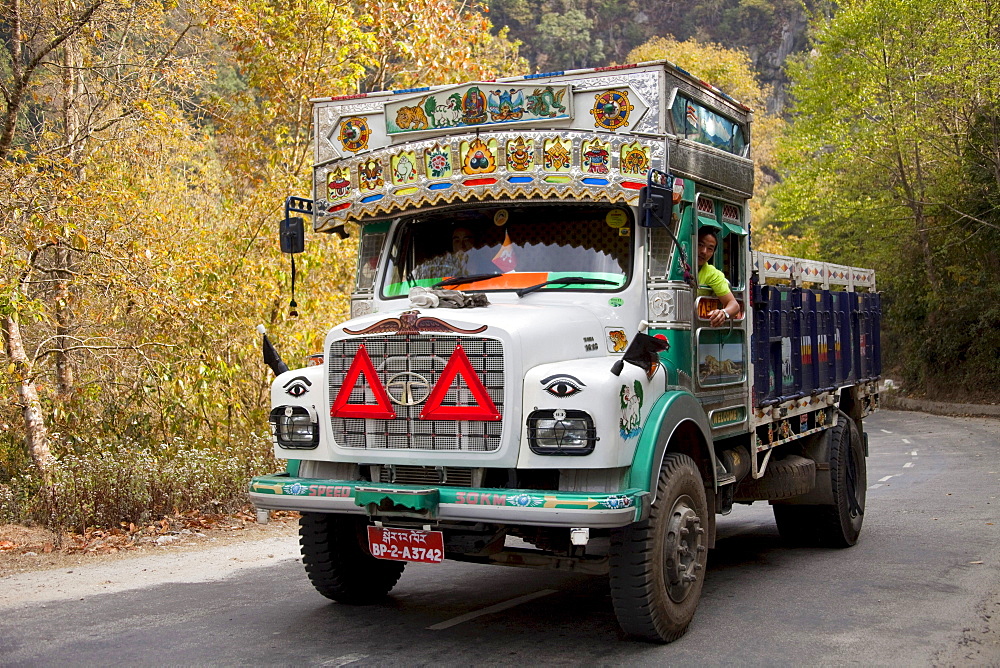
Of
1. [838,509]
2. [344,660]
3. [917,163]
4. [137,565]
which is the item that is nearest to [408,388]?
[344,660]

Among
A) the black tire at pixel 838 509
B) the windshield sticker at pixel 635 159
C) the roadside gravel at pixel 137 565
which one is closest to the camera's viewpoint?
the windshield sticker at pixel 635 159

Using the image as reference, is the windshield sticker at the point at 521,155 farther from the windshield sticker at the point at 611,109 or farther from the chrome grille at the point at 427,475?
the chrome grille at the point at 427,475

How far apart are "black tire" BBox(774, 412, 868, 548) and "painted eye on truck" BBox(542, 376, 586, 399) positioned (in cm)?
463

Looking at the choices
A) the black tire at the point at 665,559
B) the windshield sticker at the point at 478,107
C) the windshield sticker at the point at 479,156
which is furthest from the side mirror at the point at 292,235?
the black tire at the point at 665,559

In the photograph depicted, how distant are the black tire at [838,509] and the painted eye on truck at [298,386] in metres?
5.17

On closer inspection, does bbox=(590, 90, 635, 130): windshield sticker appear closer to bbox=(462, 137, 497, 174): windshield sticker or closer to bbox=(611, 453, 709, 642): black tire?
bbox=(462, 137, 497, 174): windshield sticker

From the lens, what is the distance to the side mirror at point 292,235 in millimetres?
7461

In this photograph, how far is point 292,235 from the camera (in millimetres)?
7500

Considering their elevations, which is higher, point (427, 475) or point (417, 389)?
point (417, 389)

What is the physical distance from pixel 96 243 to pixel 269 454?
3.01 meters

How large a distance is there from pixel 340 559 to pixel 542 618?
53.6 inches

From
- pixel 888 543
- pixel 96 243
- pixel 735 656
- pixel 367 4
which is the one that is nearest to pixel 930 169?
pixel 367 4

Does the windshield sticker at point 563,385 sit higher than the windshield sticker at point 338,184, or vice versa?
the windshield sticker at point 338,184

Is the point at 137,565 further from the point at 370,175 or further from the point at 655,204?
the point at 655,204
